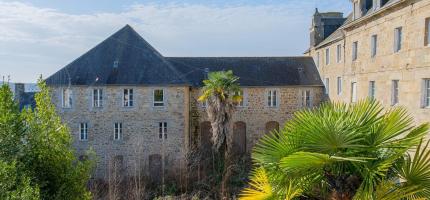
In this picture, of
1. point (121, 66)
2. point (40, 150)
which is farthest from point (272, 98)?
point (40, 150)

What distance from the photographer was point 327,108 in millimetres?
4516

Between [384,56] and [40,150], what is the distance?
16.4 metres

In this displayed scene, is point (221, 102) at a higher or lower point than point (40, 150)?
higher

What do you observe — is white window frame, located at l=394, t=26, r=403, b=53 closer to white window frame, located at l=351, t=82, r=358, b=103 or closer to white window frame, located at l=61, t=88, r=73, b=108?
white window frame, located at l=351, t=82, r=358, b=103

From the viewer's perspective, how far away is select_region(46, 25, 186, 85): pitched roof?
906 inches

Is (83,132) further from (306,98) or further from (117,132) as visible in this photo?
(306,98)

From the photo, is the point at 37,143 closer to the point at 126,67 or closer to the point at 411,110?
the point at 411,110

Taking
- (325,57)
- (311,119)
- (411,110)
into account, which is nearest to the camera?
(311,119)

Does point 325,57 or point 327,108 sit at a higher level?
point 325,57

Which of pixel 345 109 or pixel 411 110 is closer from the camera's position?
pixel 345 109

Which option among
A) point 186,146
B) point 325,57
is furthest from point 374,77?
point 186,146

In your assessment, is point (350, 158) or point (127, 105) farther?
point (127, 105)

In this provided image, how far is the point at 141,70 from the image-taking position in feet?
76.9

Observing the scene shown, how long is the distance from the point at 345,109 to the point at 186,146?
19.8 m
